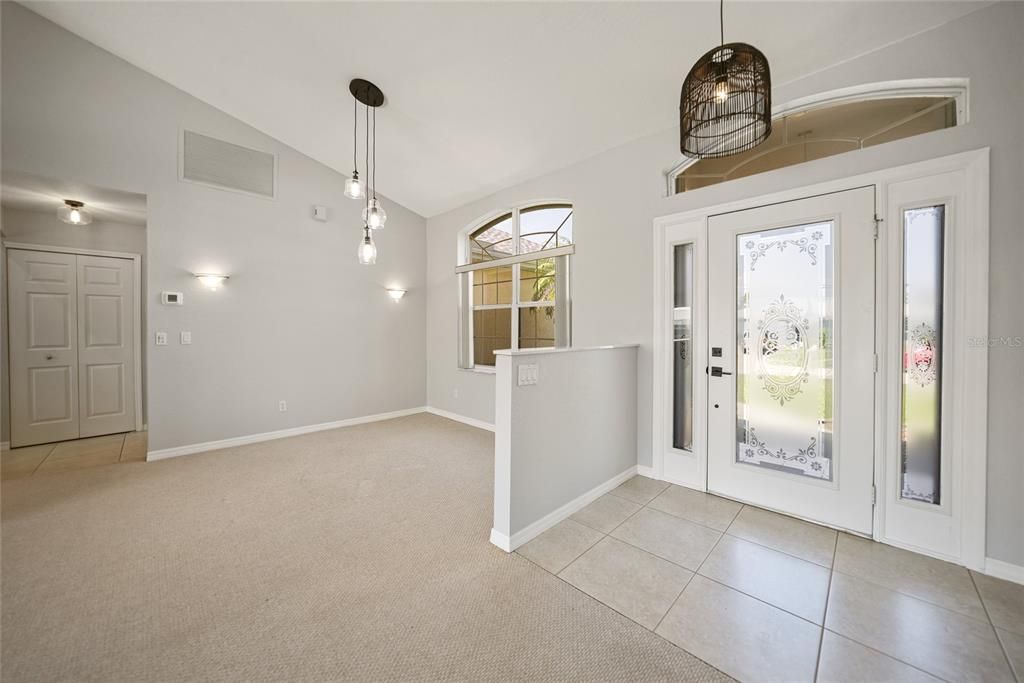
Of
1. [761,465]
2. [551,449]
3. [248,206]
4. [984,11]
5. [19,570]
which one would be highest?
[984,11]

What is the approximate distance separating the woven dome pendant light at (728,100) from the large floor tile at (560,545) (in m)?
2.24

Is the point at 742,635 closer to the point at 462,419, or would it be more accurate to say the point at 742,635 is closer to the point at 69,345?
the point at 462,419

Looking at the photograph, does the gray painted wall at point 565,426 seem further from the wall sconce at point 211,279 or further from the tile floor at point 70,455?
the tile floor at point 70,455

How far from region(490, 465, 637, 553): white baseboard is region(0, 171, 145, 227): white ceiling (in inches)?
183

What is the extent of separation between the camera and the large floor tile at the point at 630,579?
176 centimetres

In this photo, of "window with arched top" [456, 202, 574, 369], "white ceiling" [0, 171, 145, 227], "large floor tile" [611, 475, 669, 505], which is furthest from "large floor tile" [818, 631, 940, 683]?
"white ceiling" [0, 171, 145, 227]

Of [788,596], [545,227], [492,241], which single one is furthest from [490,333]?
[788,596]

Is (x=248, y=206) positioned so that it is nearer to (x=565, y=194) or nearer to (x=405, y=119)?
(x=405, y=119)

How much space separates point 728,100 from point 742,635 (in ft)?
7.61

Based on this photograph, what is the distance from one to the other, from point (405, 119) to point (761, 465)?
172 inches

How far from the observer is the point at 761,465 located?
2.72m

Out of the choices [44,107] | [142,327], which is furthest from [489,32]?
[142,327]

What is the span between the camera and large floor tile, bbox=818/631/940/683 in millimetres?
1391

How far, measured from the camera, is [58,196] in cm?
365
